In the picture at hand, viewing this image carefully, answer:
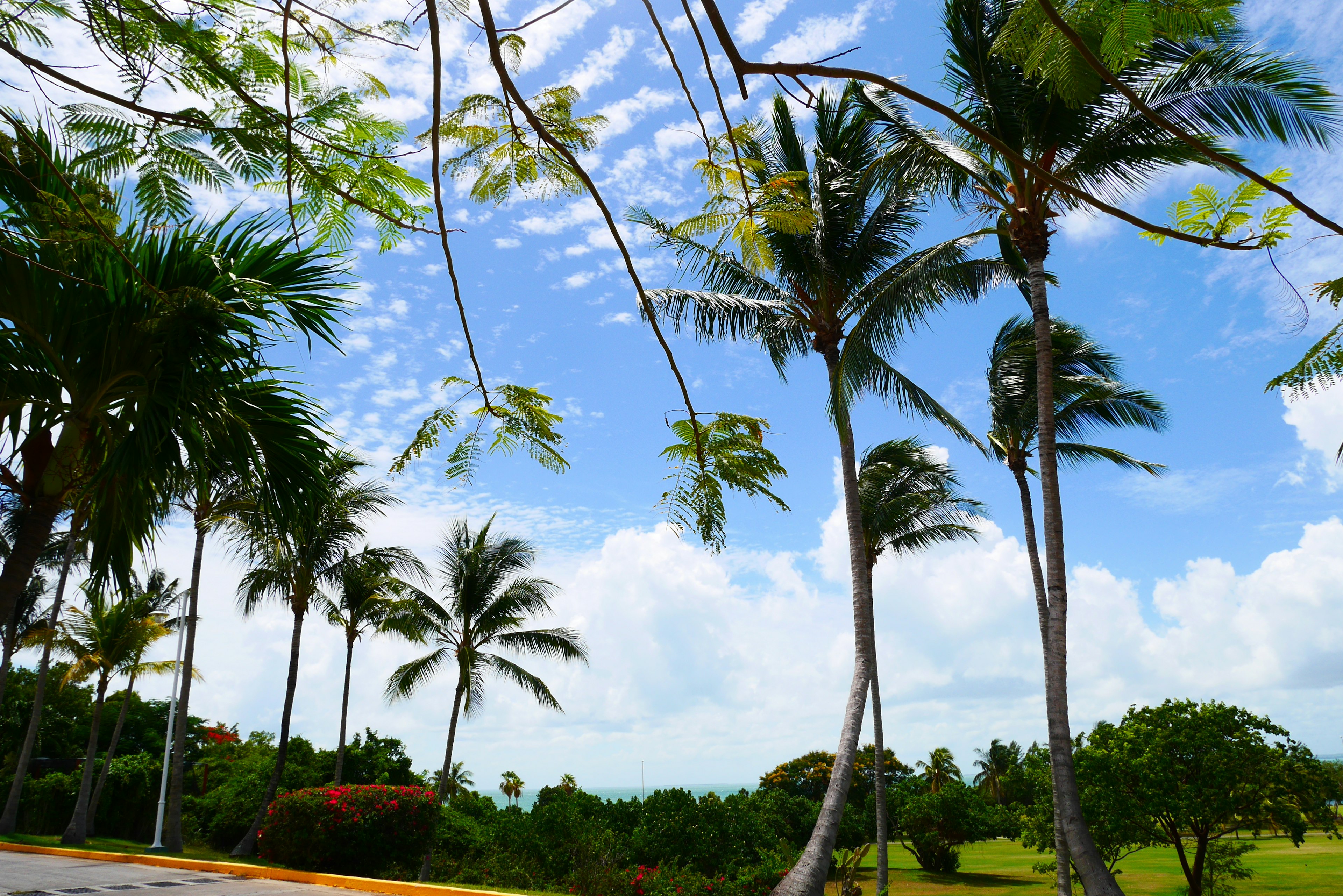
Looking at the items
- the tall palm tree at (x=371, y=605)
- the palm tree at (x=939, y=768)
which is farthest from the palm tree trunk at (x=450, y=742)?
the palm tree at (x=939, y=768)

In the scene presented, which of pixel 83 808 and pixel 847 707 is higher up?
pixel 847 707

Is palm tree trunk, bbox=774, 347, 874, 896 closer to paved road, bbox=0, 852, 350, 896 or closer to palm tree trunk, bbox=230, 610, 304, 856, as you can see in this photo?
paved road, bbox=0, 852, 350, 896

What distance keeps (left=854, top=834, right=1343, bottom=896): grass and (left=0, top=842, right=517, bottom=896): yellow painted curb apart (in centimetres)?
1188

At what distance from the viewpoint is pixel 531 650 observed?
2208cm

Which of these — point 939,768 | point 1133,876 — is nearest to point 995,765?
point 939,768

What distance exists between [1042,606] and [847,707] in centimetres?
781

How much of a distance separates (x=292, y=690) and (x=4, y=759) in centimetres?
1524

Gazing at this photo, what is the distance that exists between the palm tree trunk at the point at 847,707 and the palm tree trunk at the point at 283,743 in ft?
44.5

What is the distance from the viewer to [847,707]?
10.6 m

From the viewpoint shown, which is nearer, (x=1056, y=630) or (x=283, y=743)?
(x=1056, y=630)

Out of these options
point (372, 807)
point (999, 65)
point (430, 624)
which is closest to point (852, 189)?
point (999, 65)

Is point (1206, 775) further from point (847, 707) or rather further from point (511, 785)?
point (511, 785)

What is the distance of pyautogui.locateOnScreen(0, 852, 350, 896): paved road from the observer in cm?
1034

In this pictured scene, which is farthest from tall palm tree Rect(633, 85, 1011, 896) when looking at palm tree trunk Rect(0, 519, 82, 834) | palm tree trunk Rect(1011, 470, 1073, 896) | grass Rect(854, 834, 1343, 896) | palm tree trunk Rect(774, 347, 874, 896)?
palm tree trunk Rect(0, 519, 82, 834)
